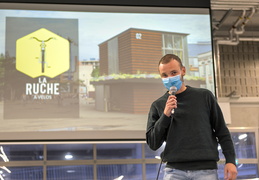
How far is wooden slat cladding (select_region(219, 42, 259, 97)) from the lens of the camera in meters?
6.26

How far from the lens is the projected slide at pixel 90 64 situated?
3.55 m

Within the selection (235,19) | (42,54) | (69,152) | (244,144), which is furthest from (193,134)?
(235,19)

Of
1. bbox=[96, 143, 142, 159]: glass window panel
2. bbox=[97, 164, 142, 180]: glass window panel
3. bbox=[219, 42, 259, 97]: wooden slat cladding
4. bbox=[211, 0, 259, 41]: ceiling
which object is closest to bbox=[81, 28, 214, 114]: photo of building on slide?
bbox=[96, 143, 142, 159]: glass window panel

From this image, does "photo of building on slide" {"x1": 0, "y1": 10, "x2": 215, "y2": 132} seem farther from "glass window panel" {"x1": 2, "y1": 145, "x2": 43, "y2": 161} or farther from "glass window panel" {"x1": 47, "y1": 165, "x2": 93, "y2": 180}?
"glass window panel" {"x1": 47, "y1": 165, "x2": 93, "y2": 180}

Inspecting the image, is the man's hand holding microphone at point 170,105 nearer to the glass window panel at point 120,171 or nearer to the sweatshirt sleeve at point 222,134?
the sweatshirt sleeve at point 222,134

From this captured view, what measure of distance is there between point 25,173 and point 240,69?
4.62 metres

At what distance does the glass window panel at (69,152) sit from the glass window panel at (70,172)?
0.13 m

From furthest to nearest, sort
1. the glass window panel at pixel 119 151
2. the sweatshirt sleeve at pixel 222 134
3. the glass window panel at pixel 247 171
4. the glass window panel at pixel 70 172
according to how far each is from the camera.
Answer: the glass window panel at pixel 247 171 → the glass window panel at pixel 119 151 → the glass window panel at pixel 70 172 → the sweatshirt sleeve at pixel 222 134

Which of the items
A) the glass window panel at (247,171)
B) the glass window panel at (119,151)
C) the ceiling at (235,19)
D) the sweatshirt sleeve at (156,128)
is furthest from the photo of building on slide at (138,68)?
the sweatshirt sleeve at (156,128)

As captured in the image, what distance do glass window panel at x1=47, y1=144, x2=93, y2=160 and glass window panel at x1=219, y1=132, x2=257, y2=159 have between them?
2.04 m

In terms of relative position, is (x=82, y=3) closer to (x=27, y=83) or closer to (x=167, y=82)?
(x=27, y=83)

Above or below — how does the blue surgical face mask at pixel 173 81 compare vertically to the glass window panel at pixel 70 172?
above

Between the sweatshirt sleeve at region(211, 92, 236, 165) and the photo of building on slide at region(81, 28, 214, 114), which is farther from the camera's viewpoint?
the photo of building on slide at region(81, 28, 214, 114)

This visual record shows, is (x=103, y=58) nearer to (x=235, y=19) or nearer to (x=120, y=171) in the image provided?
(x=120, y=171)
